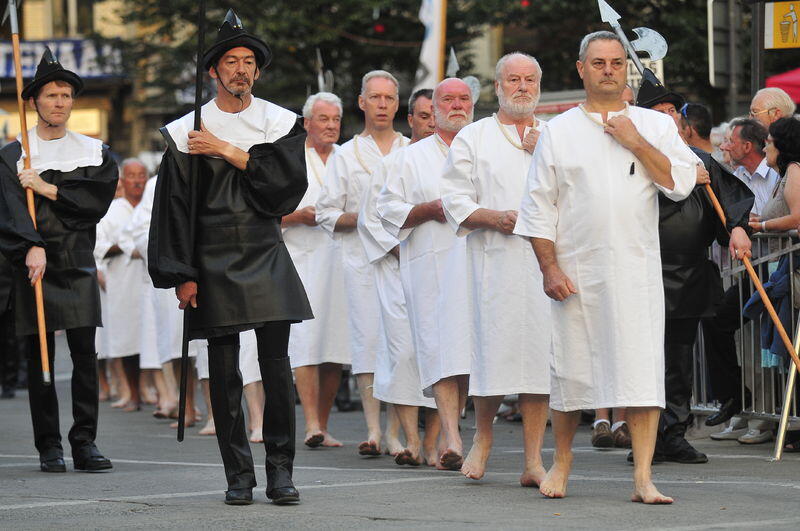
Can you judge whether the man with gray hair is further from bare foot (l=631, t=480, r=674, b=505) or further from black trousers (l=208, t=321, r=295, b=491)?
black trousers (l=208, t=321, r=295, b=491)

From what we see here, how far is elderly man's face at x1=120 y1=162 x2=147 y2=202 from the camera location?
15.0 meters

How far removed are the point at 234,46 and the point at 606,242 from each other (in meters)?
1.88

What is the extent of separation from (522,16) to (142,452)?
20.6m

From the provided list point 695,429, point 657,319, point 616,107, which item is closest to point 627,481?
point 657,319

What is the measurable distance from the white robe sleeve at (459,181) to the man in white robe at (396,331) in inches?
37.1

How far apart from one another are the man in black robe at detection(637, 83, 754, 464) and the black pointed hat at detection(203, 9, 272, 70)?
99.6 inches

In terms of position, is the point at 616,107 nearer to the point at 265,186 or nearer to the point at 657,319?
the point at 657,319

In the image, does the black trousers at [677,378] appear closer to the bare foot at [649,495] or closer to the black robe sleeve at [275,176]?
the bare foot at [649,495]

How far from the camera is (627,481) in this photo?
8.22 metres

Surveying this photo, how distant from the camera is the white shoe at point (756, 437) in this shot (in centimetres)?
1051

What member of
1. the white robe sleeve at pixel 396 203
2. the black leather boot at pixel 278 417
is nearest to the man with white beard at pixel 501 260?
the white robe sleeve at pixel 396 203

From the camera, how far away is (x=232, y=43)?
24.9ft

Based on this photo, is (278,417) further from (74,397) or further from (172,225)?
(74,397)

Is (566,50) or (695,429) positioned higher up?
(566,50)
